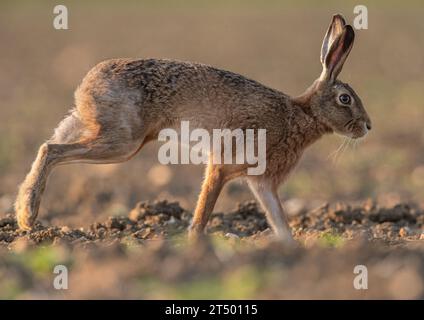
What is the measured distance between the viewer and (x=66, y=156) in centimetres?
816

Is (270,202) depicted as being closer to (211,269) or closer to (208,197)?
(208,197)

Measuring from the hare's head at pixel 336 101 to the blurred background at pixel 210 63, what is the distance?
275cm

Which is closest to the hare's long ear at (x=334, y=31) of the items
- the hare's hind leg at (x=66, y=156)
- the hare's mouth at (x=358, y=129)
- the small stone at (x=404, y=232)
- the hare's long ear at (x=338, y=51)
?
the hare's long ear at (x=338, y=51)

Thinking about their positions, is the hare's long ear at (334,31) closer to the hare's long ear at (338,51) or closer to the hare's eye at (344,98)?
the hare's long ear at (338,51)

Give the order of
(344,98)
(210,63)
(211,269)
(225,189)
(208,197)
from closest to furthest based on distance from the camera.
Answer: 1. (211,269)
2. (208,197)
3. (344,98)
4. (225,189)
5. (210,63)

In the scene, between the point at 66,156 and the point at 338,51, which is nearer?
the point at 66,156

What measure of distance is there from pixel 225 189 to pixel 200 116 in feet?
15.0

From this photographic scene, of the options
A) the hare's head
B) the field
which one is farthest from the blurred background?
the hare's head

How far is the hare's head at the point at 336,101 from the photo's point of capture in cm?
874

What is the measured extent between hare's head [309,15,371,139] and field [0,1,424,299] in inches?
40.9

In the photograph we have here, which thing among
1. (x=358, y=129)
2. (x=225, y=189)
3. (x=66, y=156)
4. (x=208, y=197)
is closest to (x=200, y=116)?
(x=208, y=197)

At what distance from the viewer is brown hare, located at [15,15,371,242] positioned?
26.7 feet

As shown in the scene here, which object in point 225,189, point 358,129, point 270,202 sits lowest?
point 270,202
